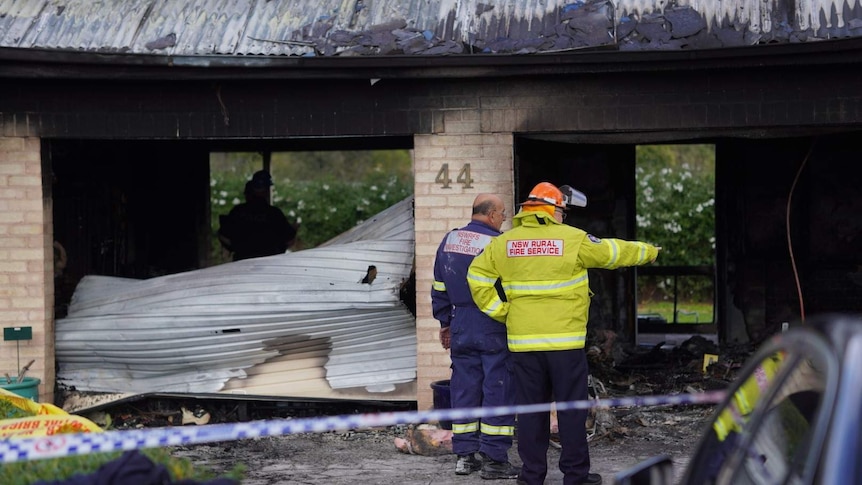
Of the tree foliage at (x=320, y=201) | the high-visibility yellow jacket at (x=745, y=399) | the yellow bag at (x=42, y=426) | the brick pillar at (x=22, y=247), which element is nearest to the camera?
the high-visibility yellow jacket at (x=745, y=399)

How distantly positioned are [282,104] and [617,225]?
4723 mm

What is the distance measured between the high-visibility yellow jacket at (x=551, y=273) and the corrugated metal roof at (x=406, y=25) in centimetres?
214

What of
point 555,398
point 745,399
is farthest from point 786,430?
point 555,398

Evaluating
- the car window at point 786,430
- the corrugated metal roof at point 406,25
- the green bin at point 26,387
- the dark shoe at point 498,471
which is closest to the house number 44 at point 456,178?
the corrugated metal roof at point 406,25

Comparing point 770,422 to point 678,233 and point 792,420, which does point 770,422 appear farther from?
point 678,233

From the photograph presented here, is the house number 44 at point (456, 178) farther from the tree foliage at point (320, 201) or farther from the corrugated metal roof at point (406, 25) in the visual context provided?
the tree foliage at point (320, 201)

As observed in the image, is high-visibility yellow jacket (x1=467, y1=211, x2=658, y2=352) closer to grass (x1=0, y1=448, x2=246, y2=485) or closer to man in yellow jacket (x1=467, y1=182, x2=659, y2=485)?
man in yellow jacket (x1=467, y1=182, x2=659, y2=485)

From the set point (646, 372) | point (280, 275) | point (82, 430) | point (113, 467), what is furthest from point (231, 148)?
point (113, 467)

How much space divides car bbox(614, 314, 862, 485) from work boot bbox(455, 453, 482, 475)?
371 cm

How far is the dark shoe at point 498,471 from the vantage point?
23.8 ft

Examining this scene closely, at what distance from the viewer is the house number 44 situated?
28.5 ft

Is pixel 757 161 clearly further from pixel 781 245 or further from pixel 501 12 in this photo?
pixel 501 12

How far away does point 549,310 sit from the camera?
21.4ft

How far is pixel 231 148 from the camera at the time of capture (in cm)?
1201
